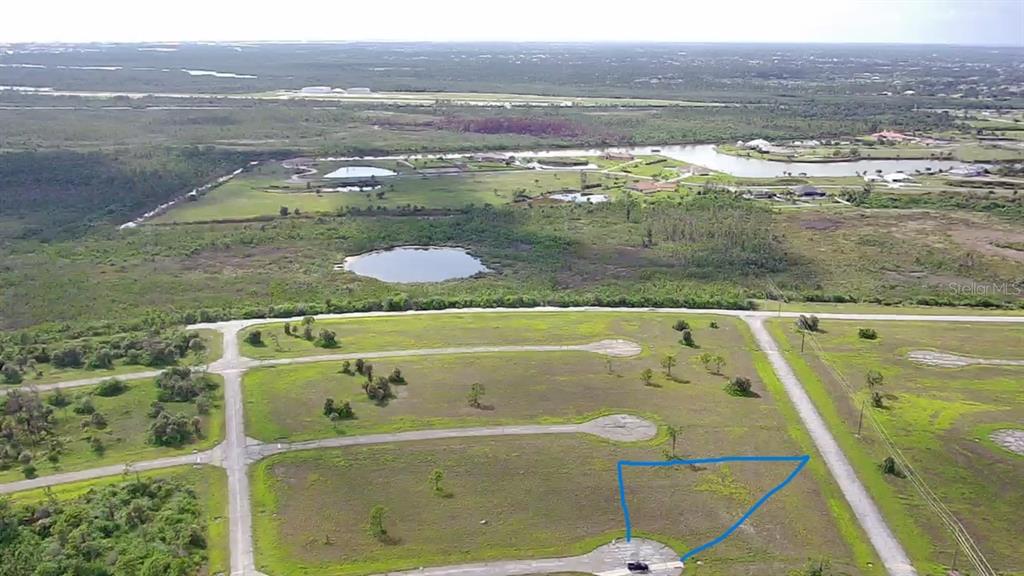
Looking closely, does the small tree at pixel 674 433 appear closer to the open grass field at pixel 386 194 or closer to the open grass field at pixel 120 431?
the open grass field at pixel 120 431

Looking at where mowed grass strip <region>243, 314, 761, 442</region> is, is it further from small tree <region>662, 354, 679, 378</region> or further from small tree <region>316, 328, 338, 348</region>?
small tree <region>316, 328, 338, 348</region>

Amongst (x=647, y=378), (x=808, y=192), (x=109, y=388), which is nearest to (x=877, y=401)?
(x=647, y=378)

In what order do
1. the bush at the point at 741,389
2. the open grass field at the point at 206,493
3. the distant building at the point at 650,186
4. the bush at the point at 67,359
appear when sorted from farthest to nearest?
the distant building at the point at 650,186 → the bush at the point at 67,359 → the bush at the point at 741,389 → the open grass field at the point at 206,493

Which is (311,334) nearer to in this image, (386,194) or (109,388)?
(109,388)

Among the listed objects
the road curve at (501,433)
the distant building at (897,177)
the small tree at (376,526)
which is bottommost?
the small tree at (376,526)

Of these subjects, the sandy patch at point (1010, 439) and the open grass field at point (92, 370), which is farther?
the open grass field at point (92, 370)

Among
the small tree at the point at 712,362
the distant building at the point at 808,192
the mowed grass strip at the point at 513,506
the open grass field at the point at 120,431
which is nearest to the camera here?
the mowed grass strip at the point at 513,506

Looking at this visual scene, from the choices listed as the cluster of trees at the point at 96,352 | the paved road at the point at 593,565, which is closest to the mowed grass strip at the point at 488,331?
the cluster of trees at the point at 96,352
